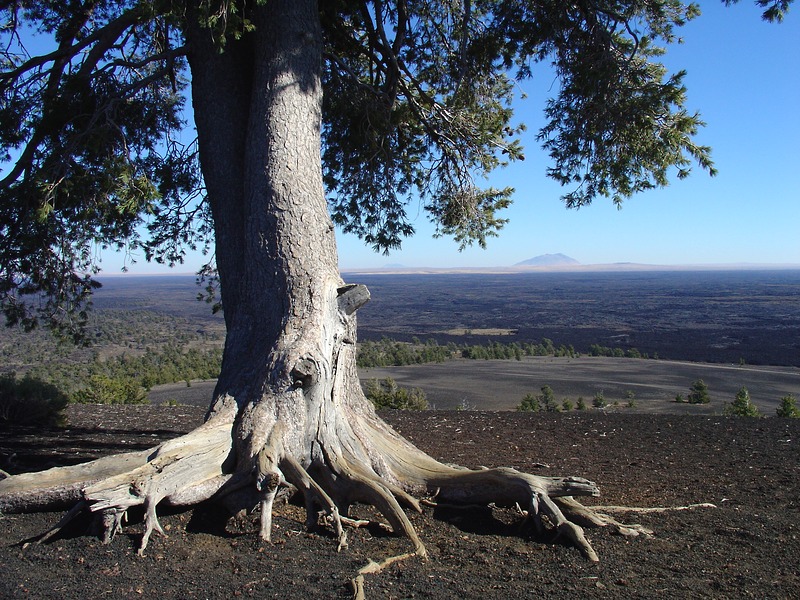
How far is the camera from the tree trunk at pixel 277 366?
4180 millimetres

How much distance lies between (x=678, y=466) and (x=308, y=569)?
437 centimetres

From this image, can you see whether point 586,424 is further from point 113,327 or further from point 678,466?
point 113,327

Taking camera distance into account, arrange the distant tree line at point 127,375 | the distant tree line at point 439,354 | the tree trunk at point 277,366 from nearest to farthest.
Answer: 1. the tree trunk at point 277,366
2. the distant tree line at point 127,375
3. the distant tree line at point 439,354

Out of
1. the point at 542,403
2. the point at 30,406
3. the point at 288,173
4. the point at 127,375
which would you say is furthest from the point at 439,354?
the point at 288,173

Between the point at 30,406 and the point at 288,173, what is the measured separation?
21.1ft

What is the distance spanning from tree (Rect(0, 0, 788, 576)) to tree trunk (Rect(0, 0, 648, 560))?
0.02m

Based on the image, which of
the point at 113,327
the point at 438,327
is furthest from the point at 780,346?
the point at 113,327

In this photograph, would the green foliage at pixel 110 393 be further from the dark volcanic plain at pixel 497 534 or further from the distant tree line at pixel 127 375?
the dark volcanic plain at pixel 497 534

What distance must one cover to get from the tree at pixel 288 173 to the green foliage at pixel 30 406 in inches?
79.0

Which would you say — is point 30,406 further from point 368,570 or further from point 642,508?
point 642,508

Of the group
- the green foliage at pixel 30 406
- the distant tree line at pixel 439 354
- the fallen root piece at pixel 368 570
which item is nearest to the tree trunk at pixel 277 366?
the fallen root piece at pixel 368 570

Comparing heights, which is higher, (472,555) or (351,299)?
(351,299)

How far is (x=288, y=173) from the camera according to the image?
5266 mm

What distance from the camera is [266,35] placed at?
576 centimetres
